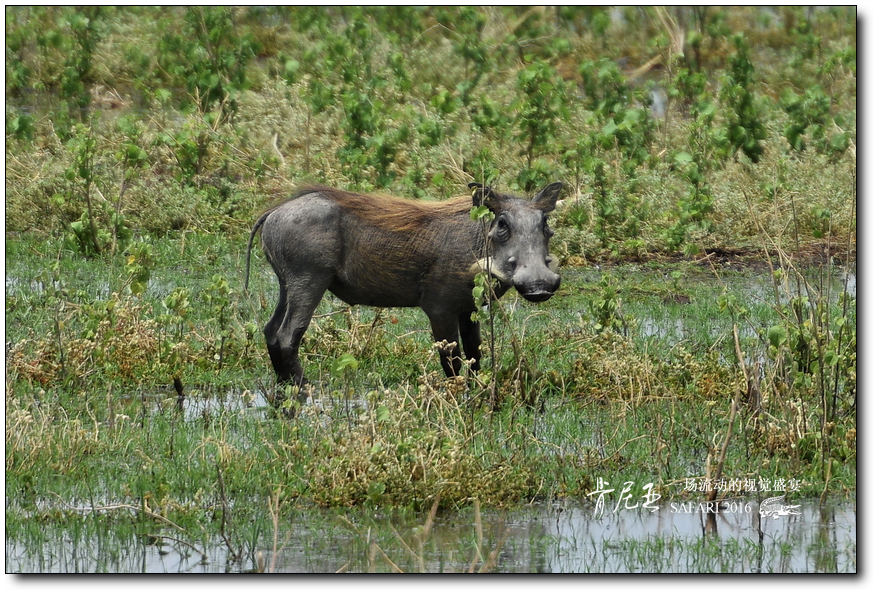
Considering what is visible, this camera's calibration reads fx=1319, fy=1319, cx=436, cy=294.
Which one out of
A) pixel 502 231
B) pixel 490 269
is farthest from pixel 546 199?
pixel 490 269

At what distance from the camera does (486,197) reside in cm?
551

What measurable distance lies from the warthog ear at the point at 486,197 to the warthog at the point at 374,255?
0.35 feet

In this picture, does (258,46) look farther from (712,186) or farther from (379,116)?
(712,186)

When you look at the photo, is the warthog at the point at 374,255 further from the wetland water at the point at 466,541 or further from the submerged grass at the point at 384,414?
the wetland water at the point at 466,541

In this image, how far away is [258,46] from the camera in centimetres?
1024

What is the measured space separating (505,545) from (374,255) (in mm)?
1894

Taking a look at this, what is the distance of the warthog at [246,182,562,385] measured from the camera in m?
5.80

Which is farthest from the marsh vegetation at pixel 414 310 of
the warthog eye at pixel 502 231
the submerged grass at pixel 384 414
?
the warthog eye at pixel 502 231

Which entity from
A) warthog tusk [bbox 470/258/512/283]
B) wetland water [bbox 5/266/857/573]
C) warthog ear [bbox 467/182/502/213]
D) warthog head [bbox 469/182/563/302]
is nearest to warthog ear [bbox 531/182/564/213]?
warthog head [bbox 469/182/563/302]

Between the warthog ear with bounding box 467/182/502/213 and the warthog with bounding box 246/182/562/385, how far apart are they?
0.11m

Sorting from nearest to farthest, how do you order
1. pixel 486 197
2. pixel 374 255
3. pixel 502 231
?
pixel 486 197 → pixel 502 231 → pixel 374 255

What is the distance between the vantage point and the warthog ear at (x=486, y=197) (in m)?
5.46

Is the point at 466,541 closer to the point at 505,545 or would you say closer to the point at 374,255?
the point at 505,545

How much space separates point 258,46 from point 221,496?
6.36 meters
